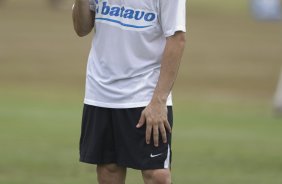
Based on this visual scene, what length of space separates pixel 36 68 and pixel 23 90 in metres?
6.07

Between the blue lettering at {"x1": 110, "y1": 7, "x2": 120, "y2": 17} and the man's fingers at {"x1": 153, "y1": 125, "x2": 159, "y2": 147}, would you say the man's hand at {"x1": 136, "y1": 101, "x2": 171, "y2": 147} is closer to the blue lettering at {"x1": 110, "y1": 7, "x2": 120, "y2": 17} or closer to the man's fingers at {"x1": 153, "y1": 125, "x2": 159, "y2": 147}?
the man's fingers at {"x1": 153, "y1": 125, "x2": 159, "y2": 147}

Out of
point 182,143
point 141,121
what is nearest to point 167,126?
point 141,121

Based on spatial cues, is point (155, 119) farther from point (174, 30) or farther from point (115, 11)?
point (115, 11)

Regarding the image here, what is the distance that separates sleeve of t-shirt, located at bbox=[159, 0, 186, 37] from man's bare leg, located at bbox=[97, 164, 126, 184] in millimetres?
981

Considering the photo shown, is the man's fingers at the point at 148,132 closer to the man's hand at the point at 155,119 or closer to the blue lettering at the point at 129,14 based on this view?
the man's hand at the point at 155,119

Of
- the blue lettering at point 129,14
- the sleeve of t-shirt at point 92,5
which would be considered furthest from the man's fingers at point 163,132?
the sleeve of t-shirt at point 92,5

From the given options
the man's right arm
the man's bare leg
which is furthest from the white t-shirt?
the man's bare leg

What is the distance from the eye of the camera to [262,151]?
13.6m

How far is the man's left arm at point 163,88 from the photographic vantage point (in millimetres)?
6035

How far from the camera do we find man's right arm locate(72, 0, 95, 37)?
6.36 meters

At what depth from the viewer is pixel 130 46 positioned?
6.17 meters

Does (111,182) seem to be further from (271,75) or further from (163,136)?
(271,75)

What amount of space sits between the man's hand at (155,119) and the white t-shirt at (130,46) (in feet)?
0.42

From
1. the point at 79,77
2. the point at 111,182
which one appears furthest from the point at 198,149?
the point at 79,77
